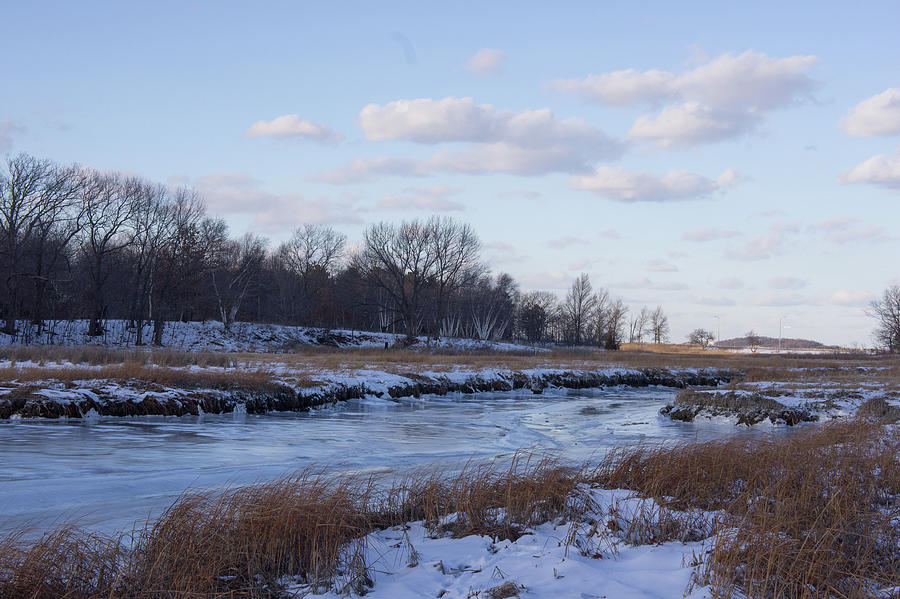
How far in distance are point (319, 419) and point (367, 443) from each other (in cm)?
476

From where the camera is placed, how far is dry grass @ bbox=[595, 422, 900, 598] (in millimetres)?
4805

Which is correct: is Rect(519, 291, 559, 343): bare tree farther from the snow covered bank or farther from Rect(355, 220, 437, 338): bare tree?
the snow covered bank

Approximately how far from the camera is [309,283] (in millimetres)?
84000

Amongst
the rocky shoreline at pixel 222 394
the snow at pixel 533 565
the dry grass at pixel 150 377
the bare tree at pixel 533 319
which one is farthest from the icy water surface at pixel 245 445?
the bare tree at pixel 533 319

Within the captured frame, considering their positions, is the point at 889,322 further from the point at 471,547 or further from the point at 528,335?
the point at 471,547

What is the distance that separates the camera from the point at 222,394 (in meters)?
19.5

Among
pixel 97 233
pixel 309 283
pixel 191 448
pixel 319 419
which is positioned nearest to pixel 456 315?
pixel 309 283

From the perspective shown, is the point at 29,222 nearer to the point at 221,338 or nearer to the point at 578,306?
the point at 221,338

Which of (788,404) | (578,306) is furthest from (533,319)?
(788,404)

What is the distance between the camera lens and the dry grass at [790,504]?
4.80 metres

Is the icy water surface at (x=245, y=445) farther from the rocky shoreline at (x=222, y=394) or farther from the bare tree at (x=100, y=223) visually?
the bare tree at (x=100, y=223)

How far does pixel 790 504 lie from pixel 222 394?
16549mm

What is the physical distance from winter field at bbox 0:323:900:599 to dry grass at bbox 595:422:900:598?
0.03 m

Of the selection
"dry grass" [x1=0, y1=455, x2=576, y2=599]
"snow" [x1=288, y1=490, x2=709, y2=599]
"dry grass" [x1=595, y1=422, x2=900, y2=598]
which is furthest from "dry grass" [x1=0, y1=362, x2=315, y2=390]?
"snow" [x1=288, y1=490, x2=709, y2=599]
